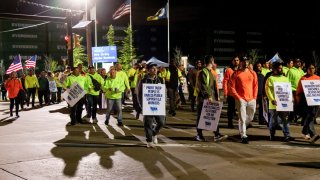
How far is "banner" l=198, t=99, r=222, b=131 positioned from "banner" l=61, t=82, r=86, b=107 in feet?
15.7

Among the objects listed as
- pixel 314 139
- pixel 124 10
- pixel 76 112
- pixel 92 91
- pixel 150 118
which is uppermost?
pixel 124 10

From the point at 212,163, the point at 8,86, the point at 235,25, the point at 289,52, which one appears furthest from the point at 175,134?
the point at 235,25

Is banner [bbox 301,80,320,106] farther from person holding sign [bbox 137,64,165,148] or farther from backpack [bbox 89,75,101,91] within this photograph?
backpack [bbox 89,75,101,91]

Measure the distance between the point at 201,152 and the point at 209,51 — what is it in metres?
145

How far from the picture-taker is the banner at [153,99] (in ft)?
29.7

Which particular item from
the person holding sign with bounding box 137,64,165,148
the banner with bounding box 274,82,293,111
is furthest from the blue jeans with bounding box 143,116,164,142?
the banner with bounding box 274,82,293,111

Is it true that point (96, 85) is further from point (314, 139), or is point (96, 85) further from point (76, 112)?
point (314, 139)

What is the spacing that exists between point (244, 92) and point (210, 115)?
919mm

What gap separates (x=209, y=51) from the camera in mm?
151875

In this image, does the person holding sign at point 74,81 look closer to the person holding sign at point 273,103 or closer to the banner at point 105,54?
the person holding sign at point 273,103

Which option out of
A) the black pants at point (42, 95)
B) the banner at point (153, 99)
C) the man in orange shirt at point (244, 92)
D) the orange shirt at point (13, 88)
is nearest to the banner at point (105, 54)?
the black pants at point (42, 95)

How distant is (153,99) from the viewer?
9.15 metres

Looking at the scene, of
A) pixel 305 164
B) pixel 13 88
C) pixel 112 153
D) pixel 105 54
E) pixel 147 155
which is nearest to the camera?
pixel 305 164

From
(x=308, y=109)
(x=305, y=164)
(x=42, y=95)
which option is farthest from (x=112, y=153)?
(x=42, y=95)
